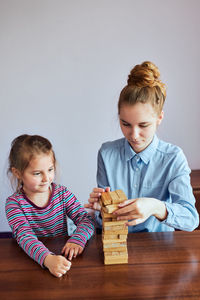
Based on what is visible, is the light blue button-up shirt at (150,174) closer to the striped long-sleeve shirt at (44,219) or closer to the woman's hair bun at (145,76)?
the striped long-sleeve shirt at (44,219)

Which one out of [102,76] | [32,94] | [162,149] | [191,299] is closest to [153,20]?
[102,76]

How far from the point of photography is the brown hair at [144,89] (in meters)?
1.45

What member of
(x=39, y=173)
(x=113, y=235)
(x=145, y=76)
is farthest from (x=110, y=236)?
(x=145, y=76)

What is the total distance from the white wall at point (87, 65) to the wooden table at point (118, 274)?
1.79 meters

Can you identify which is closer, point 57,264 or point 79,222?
point 57,264

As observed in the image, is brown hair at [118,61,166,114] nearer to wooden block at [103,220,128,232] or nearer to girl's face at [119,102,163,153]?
girl's face at [119,102,163,153]

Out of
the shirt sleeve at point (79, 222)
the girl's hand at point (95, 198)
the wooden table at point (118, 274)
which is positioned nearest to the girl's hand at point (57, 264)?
the wooden table at point (118, 274)

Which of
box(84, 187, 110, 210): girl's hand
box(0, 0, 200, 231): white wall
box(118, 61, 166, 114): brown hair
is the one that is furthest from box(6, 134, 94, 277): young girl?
box(0, 0, 200, 231): white wall

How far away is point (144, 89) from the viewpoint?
147 cm

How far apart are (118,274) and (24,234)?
454 mm

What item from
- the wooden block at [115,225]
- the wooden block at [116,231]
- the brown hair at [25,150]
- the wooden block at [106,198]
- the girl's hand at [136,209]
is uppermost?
the brown hair at [25,150]

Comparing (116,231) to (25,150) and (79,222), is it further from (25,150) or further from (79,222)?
(25,150)

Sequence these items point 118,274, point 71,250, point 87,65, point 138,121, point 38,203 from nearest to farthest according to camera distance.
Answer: point 118,274
point 71,250
point 138,121
point 38,203
point 87,65

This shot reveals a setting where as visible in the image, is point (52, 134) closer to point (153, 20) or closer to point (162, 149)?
point (153, 20)
